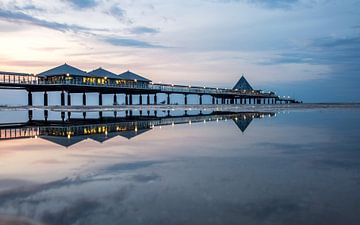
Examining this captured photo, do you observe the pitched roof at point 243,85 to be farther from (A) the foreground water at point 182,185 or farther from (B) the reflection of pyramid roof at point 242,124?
(A) the foreground water at point 182,185

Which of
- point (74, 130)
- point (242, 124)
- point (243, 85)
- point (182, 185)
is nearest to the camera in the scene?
point (182, 185)

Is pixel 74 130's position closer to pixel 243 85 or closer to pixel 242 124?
pixel 242 124

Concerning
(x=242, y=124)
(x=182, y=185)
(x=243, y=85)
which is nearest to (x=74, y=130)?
(x=242, y=124)

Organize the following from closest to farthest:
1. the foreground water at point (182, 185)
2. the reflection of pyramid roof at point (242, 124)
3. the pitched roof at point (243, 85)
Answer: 1. the foreground water at point (182, 185)
2. the reflection of pyramid roof at point (242, 124)
3. the pitched roof at point (243, 85)

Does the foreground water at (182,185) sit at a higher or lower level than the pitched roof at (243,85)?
lower

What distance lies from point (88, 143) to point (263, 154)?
7478mm

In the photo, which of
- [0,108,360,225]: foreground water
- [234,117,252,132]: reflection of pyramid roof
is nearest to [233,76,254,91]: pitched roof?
[234,117,252,132]: reflection of pyramid roof

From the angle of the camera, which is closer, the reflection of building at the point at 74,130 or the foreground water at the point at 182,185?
the foreground water at the point at 182,185

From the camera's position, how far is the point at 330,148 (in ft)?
42.8

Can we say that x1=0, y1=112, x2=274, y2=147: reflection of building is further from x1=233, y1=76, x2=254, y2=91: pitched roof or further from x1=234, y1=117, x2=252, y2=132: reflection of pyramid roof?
x1=233, y1=76, x2=254, y2=91: pitched roof

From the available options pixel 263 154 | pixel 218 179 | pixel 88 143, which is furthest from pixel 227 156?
pixel 88 143

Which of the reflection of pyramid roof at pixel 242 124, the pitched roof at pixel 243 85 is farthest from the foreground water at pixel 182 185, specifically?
the pitched roof at pixel 243 85

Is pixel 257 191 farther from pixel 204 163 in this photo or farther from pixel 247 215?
pixel 204 163

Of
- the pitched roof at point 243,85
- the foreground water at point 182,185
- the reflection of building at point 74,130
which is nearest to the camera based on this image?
the foreground water at point 182,185
